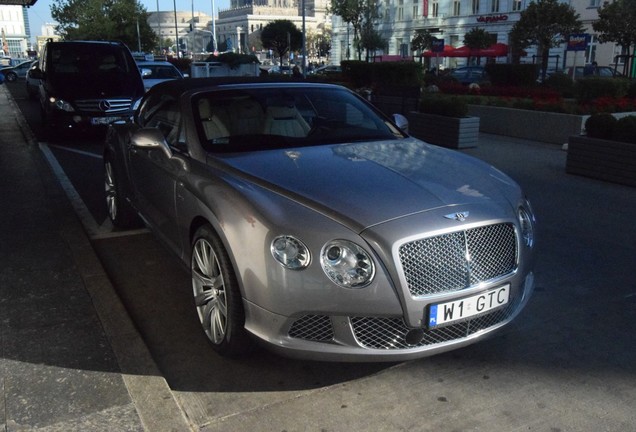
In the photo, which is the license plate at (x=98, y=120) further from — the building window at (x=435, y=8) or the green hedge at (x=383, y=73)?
the building window at (x=435, y=8)

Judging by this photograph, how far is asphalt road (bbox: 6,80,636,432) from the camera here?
→ 2996mm

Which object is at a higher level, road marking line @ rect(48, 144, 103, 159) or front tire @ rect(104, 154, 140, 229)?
front tire @ rect(104, 154, 140, 229)

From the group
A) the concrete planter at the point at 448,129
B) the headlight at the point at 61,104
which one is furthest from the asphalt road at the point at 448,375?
the headlight at the point at 61,104

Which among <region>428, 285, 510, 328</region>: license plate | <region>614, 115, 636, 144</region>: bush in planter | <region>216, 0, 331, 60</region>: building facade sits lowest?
<region>428, 285, 510, 328</region>: license plate

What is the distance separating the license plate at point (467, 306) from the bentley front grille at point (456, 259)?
2.8 inches

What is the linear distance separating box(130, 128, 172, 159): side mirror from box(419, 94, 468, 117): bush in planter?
8519mm

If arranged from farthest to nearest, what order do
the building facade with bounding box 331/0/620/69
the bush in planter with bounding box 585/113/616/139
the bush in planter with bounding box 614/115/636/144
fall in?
the building facade with bounding box 331/0/620/69 → the bush in planter with bounding box 585/113/616/139 → the bush in planter with bounding box 614/115/636/144

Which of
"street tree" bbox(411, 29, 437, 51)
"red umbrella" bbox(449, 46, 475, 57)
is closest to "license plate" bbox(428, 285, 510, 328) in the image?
"red umbrella" bbox(449, 46, 475, 57)

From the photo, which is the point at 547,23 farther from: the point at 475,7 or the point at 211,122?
the point at 211,122

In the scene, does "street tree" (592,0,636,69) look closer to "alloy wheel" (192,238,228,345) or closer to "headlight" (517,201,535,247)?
"headlight" (517,201,535,247)

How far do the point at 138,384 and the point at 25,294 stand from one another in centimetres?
171

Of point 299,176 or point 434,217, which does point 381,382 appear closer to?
point 434,217

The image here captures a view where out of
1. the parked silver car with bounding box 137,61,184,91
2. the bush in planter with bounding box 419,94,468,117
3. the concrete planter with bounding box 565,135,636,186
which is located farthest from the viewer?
the parked silver car with bounding box 137,61,184,91

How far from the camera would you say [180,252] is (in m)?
4.08
